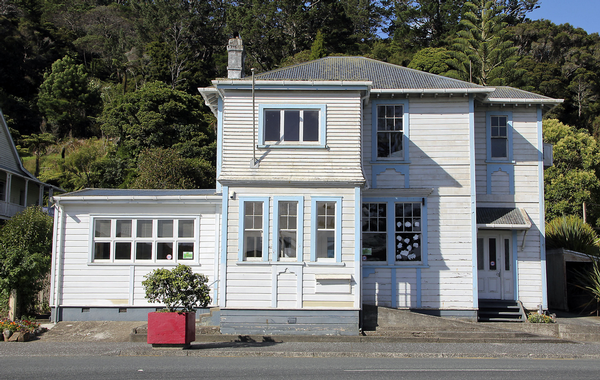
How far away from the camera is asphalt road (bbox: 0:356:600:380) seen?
8.66m

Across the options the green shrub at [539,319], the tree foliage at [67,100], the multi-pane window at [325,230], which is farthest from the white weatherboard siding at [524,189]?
the tree foliage at [67,100]

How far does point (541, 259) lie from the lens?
50.6 ft

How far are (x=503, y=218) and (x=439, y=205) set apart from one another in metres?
1.90

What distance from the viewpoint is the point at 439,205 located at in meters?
15.0

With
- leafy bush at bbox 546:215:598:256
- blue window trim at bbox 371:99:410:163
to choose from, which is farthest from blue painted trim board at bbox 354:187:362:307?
leafy bush at bbox 546:215:598:256

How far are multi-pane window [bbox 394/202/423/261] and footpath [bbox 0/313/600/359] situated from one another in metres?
2.23

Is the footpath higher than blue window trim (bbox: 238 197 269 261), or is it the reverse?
blue window trim (bbox: 238 197 269 261)

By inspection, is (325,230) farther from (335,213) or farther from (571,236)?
(571,236)

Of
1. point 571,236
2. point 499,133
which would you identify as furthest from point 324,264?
point 571,236

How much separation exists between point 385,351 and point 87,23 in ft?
243

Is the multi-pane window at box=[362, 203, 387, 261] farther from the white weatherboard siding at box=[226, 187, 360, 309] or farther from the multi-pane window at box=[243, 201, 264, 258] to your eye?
the multi-pane window at box=[243, 201, 264, 258]

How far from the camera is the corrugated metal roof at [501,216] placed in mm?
14945

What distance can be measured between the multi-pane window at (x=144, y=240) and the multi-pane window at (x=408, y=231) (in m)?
5.78

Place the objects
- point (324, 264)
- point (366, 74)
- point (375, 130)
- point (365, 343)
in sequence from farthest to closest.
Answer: point (366, 74) → point (375, 130) → point (324, 264) → point (365, 343)
